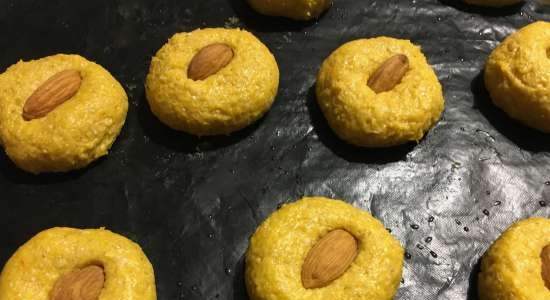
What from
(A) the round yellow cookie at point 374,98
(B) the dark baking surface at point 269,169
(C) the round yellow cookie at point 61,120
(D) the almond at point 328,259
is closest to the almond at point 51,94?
(C) the round yellow cookie at point 61,120

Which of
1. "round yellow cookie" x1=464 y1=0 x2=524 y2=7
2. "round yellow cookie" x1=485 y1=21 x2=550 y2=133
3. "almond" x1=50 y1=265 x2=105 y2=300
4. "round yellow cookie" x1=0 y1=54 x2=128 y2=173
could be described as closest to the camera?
"almond" x1=50 y1=265 x2=105 y2=300

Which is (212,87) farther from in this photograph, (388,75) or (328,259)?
(328,259)

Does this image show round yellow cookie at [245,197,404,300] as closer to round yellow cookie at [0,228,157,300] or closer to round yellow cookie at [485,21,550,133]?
round yellow cookie at [0,228,157,300]

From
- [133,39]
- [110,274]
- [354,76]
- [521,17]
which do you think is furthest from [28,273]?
[521,17]

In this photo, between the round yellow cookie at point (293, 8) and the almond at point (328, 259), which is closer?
the almond at point (328, 259)

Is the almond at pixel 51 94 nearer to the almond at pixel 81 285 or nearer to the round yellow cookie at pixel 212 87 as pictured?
the round yellow cookie at pixel 212 87

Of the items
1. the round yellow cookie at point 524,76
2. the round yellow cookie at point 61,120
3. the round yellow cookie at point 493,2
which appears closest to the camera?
the round yellow cookie at point 61,120

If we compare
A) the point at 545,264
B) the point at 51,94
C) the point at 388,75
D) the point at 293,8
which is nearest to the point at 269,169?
the point at 388,75

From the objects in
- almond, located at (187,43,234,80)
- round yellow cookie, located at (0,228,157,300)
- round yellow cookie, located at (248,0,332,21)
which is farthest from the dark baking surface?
almond, located at (187,43,234,80)
